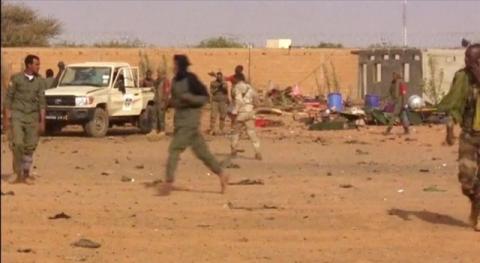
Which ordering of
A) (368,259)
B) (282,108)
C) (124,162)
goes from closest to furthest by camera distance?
1. (368,259)
2. (124,162)
3. (282,108)

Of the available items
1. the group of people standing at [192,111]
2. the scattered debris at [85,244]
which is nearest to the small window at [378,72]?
the group of people standing at [192,111]

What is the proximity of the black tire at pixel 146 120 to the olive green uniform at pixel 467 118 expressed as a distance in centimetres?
1933

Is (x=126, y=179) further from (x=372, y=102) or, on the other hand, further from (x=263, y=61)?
(x=263, y=61)

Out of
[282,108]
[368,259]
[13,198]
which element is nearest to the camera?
[368,259]

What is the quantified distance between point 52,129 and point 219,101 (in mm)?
4678

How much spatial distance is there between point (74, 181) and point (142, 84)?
1435cm

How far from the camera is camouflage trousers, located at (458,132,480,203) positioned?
416 inches

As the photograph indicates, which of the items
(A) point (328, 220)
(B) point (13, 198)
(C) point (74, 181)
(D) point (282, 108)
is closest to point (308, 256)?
(A) point (328, 220)

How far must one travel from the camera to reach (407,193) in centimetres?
1487

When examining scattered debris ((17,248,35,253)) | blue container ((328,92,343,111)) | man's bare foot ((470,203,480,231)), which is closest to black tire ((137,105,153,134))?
blue container ((328,92,343,111))

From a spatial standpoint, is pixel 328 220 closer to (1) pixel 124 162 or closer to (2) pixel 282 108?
(1) pixel 124 162

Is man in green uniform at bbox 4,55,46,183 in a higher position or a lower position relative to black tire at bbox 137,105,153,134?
higher

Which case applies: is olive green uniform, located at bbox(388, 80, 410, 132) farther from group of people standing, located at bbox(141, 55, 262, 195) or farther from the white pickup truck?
group of people standing, located at bbox(141, 55, 262, 195)

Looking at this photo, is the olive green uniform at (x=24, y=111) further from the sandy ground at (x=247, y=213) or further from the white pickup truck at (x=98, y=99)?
the white pickup truck at (x=98, y=99)
